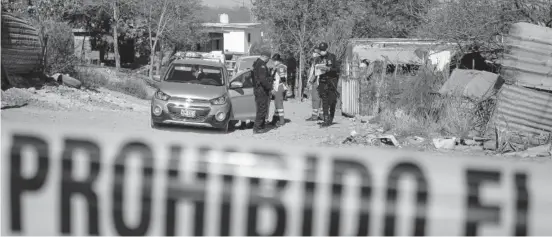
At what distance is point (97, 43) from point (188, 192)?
127ft

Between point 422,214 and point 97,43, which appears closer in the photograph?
point 422,214

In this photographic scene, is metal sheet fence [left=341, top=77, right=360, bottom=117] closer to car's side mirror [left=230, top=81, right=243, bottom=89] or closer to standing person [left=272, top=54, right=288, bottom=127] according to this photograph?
standing person [left=272, top=54, right=288, bottom=127]

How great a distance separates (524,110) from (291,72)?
15079 millimetres

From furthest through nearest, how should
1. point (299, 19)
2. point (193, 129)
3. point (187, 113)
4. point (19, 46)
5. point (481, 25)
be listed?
point (299, 19) < point (19, 46) < point (481, 25) < point (193, 129) < point (187, 113)

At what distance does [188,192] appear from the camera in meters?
3.81

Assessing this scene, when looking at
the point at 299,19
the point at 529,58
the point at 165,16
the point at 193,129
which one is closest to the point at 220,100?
the point at 193,129

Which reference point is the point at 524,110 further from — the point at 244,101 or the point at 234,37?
the point at 234,37

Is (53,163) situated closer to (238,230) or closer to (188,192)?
(188,192)

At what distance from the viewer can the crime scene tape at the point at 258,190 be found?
371cm

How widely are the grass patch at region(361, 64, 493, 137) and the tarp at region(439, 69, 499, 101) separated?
13cm

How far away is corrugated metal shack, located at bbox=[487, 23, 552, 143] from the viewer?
1049 cm

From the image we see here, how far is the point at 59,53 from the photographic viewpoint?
61.4 ft

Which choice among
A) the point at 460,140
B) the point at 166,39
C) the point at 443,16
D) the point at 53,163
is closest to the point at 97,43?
the point at 166,39

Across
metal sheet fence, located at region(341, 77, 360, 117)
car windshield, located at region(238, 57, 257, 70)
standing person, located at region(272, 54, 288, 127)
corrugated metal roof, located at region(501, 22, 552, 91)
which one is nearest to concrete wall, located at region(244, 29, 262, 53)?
car windshield, located at region(238, 57, 257, 70)
